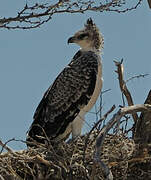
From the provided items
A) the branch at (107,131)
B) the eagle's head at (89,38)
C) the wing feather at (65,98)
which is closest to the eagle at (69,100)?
the wing feather at (65,98)

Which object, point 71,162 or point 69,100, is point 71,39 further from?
point 71,162

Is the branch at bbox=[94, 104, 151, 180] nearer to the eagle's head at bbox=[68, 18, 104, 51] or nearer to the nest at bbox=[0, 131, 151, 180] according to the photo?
the nest at bbox=[0, 131, 151, 180]

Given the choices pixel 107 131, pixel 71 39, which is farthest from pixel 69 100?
pixel 107 131

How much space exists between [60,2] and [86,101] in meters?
1.86

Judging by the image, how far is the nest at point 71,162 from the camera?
315 inches

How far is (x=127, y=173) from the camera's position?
8.24m

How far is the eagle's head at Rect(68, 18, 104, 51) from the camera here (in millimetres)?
10750

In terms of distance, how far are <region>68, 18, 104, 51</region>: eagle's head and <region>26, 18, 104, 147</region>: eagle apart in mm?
292

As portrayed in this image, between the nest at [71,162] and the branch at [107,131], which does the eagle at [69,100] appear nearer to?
the nest at [71,162]

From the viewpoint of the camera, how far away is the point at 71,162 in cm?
805

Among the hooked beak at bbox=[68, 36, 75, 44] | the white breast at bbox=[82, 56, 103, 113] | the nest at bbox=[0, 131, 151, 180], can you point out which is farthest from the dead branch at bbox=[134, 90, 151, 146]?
the hooked beak at bbox=[68, 36, 75, 44]

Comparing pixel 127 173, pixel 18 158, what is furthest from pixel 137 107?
pixel 18 158

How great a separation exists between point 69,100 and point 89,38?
4.03 feet

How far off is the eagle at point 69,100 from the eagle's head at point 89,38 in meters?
0.29
